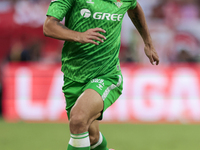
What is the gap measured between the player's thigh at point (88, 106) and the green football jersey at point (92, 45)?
0.29 meters

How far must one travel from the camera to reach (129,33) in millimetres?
13859

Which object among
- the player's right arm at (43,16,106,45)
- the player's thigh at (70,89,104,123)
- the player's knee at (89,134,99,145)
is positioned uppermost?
the player's right arm at (43,16,106,45)

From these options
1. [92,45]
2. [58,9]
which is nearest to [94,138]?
[92,45]

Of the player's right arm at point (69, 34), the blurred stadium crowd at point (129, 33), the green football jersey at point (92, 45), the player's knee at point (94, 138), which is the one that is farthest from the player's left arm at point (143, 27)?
the blurred stadium crowd at point (129, 33)

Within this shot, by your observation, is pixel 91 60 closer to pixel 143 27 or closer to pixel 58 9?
pixel 58 9

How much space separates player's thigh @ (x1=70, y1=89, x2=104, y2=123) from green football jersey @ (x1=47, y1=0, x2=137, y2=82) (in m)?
0.29

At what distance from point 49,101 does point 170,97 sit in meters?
2.84

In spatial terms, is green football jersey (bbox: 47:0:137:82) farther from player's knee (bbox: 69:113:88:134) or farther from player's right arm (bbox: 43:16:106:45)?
player's knee (bbox: 69:113:88:134)

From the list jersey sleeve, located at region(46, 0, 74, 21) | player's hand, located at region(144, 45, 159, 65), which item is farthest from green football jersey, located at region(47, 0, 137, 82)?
player's hand, located at region(144, 45, 159, 65)

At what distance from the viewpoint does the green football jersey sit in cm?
458

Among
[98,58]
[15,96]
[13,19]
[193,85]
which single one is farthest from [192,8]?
[98,58]

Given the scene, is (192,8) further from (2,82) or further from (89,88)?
(89,88)

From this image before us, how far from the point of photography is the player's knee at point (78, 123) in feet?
13.7

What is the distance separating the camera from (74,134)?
13.9 feet
